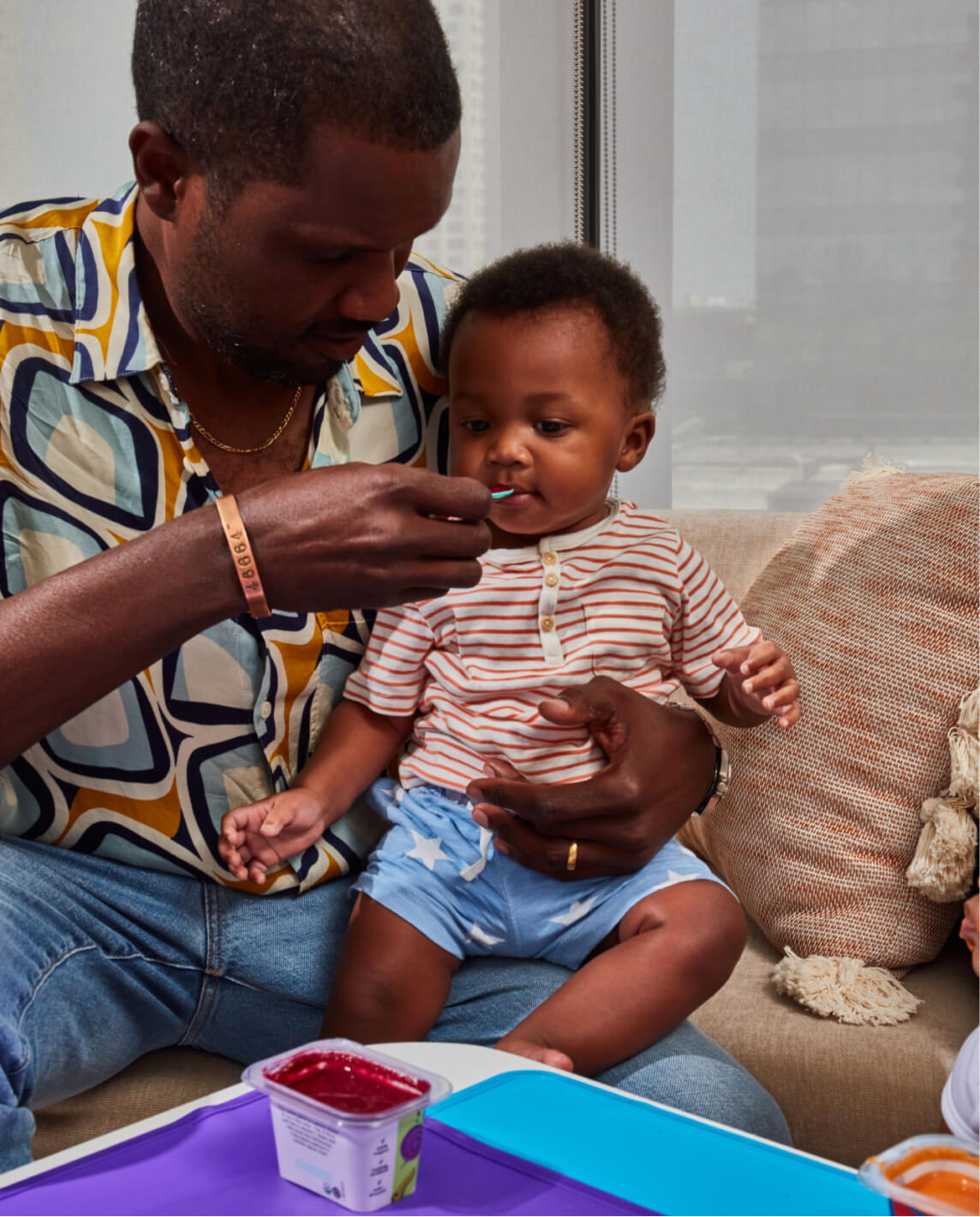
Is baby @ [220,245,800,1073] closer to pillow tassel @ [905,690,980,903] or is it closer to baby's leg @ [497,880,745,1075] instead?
baby's leg @ [497,880,745,1075]

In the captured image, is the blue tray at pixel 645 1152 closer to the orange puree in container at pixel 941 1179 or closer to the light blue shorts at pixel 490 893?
the orange puree in container at pixel 941 1179

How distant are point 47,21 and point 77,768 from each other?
2027mm

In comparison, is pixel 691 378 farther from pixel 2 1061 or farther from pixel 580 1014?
pixel 2 1061

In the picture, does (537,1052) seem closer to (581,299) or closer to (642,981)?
(642,981)

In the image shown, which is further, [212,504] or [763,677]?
[763,677]

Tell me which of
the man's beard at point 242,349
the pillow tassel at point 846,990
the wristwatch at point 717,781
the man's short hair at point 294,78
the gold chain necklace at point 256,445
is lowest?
the pillow tassel at point 846,990

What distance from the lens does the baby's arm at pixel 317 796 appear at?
4.36 ft

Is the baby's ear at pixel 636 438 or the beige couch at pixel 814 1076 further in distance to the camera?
the baby's ear at pixel 636 438

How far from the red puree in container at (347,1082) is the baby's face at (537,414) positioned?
0.72 m

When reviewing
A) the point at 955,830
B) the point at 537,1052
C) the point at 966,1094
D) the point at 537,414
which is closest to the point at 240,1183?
the point at 537,1052

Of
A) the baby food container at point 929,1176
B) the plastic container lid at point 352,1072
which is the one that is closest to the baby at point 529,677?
the plastic container lid at point 352,1072

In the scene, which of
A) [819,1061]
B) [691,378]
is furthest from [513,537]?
[691,378]

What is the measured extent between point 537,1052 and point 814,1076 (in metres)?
0.42

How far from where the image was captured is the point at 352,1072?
85cm
